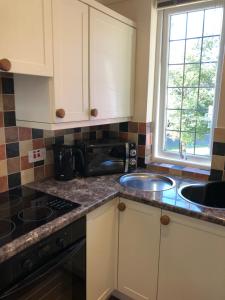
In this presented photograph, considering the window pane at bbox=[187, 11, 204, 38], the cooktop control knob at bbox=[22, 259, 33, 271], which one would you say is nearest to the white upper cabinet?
the window pane at bbox=[187, 11, 204, 38]

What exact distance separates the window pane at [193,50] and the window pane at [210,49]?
0.04 meters

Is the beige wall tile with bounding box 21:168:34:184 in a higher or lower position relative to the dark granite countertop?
higher

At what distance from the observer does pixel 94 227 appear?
4.83 ft

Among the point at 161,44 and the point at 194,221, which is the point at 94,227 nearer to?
the point at 194,221

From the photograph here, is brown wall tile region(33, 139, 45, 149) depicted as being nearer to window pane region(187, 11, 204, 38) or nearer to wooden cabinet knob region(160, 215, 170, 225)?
wooden cabinet knob region(160, 215, 170, 225)

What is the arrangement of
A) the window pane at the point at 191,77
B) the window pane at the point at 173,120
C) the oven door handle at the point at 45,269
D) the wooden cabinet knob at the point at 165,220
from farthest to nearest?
the window pane at the point at 173,120 < the window pane at the point at 191,77 < the wooden cabinet knob at the point at 165,220 < the oven door handle at the point at 45,269

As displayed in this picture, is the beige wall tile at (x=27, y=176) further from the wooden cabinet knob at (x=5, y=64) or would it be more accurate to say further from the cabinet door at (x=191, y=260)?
the cabinet door at (x=191, y=260)

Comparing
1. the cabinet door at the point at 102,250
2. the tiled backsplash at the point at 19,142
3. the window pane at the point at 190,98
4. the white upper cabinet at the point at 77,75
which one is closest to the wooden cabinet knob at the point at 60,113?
the white upper cabinet at the point at 77,75

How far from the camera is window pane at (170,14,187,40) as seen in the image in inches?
76.0

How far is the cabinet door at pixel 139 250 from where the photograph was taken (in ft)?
5.05

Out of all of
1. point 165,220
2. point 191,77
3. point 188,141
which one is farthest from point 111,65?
point 165,220

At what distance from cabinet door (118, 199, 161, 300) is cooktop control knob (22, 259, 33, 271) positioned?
0.71m

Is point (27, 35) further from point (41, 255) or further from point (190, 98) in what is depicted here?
point (190, 98)

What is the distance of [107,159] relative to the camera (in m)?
1.90
